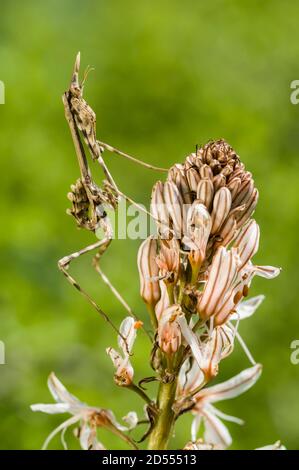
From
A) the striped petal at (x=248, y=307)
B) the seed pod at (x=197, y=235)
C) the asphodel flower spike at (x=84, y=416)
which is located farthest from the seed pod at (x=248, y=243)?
the asphodel flower spike at (x=84, y=416)

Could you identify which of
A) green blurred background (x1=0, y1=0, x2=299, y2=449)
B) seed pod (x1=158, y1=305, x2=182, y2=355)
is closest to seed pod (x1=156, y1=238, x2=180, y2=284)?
seed pod (x1=158, y1=305, x2=182, y2=355)

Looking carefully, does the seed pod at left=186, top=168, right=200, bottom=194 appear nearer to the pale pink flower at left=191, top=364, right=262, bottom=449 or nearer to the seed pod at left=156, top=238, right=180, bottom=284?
the seed pod at left=156, top=238, right=180, bottom=284

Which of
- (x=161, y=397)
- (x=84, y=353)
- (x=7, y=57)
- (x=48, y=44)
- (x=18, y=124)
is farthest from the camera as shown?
(x=48, y=44)

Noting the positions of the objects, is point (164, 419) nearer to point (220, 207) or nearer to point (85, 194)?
point (220, 207)

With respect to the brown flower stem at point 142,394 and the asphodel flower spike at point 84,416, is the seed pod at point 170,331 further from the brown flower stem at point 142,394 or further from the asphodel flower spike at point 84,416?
the asphodel flower spike at point 84,416
